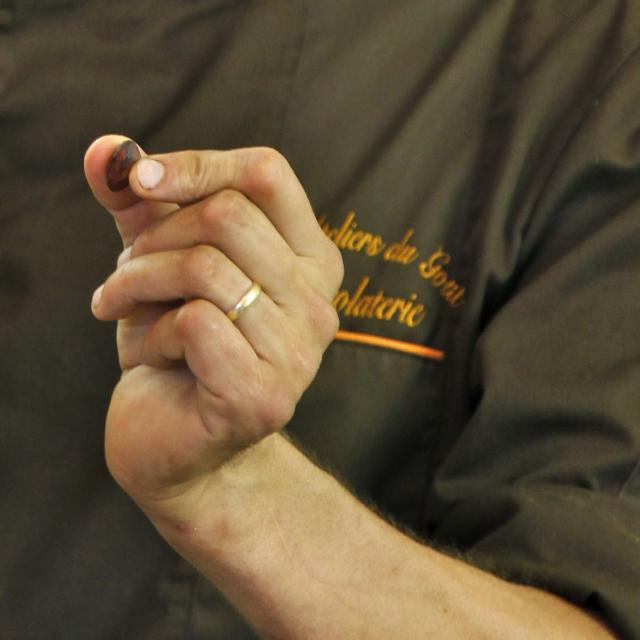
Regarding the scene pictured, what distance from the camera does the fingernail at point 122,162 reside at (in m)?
0.68

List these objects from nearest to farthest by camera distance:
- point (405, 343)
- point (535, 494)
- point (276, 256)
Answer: point (276, 256) < point (535, 494) < point (405, 343)

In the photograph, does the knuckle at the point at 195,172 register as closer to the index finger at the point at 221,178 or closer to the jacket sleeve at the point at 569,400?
the index finger at the point at 221,178

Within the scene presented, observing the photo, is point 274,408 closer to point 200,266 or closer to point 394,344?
point 200,266

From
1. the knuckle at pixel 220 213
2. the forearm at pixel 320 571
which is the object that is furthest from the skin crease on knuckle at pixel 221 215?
the forearm at pixel 320 571

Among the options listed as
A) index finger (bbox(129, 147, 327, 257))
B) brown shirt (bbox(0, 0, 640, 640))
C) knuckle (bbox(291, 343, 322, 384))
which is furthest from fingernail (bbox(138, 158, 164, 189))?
brown shirt (bbox(0, 0, 640, 640))

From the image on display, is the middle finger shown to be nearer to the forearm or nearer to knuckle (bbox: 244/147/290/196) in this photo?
knuckle (bbox: 244/147/290/196)

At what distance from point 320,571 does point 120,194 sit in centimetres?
28

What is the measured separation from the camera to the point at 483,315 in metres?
0.89

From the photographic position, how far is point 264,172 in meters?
0.66

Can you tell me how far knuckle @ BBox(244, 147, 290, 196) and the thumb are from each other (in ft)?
0.23

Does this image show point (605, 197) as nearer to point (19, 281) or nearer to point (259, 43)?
point (259, 43)

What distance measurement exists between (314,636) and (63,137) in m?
0.47

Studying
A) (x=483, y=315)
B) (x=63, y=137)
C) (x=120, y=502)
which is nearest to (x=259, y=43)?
(x=63, y=137)

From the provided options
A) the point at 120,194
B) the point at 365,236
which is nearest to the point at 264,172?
the point at 120,194
